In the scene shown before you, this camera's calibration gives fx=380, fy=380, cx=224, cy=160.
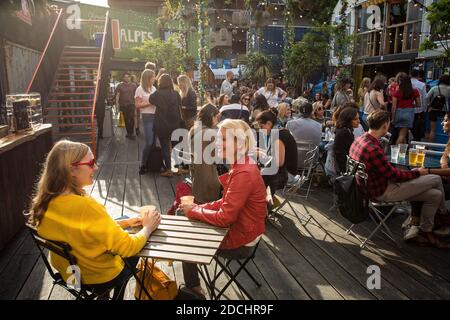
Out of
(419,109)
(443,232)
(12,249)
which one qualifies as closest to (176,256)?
(12,249)

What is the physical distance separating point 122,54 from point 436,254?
26.0m

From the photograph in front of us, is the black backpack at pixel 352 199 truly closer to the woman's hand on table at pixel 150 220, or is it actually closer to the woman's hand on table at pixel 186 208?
the woman's hand on table at pixel 186 208

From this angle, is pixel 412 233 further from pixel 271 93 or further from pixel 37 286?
pixel 271 93

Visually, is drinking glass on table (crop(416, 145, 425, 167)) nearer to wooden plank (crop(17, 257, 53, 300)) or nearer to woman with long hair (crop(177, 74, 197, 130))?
wooden plank (crop(17, 257, 53, 300))

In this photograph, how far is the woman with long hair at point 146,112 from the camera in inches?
274

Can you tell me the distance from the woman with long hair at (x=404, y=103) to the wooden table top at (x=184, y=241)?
265 inches

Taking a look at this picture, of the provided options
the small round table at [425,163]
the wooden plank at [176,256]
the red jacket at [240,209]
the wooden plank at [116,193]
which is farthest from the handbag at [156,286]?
the small round table at [425,163]

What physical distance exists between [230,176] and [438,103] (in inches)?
310

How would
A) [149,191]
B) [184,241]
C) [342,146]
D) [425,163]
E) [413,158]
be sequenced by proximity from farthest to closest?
→ [149,191]
[342,146]
[425,163]
[413,158]
[184,241]

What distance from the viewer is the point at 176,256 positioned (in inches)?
78.7

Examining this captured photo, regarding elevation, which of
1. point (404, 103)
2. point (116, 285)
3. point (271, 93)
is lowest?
point (116, 285)

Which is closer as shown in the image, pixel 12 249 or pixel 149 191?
pixel 12 249

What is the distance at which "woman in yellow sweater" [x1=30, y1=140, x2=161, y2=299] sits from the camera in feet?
6.45
